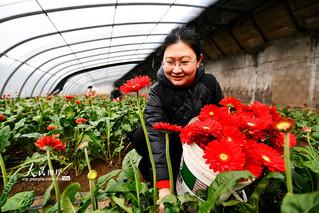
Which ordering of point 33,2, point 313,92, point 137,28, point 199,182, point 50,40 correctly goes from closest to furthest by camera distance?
1. point 199,182
2. point 33,2
3. point 313,92
4. point 137,28
5. point 50,40

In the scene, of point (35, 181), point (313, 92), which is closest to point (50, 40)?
point (35, 181)

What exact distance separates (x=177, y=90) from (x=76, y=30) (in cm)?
752

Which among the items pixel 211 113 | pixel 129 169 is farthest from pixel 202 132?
pixel 129 169

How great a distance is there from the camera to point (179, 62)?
1.27 metres

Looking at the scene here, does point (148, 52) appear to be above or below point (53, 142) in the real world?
above

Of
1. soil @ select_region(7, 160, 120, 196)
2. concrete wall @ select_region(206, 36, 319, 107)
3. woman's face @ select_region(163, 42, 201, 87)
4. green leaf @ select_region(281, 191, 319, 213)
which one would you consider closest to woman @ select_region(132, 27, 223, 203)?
woman's face @ select_region(163, 42, 201, 87)

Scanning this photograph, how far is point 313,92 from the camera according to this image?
225 inches

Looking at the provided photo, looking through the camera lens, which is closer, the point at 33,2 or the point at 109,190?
the point at 109,190

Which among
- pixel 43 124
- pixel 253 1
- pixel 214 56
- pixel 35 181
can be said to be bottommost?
pixel 35 181

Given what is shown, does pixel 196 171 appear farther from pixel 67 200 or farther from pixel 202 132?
pixel 67 200

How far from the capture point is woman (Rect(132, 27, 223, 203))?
126 cm

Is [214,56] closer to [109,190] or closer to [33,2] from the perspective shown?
[33,2]

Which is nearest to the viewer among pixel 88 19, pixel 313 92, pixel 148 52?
pixel 313 92

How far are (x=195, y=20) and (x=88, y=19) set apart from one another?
3.23 m
